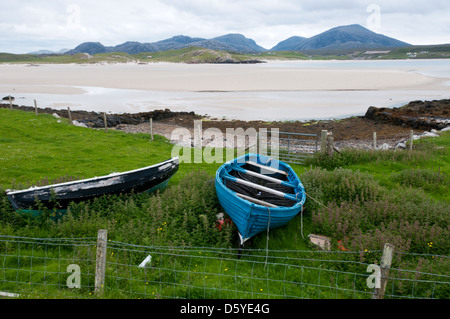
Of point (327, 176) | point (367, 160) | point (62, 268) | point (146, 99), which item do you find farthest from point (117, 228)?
point (146, 99)

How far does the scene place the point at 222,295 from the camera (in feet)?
22.5

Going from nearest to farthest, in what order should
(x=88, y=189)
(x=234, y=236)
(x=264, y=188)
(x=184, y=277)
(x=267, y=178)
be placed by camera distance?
1. (x=184, y=277)
2. (x=234, y=236)
3. (x=88, y=189)
4. (x=264, y=188)
5. (x=267, y=178)

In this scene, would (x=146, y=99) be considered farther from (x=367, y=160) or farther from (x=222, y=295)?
(x=222, y=295)

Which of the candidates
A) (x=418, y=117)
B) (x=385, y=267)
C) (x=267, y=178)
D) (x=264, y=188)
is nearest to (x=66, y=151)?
(x=267, y=178)

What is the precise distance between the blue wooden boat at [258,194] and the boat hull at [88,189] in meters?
2.36

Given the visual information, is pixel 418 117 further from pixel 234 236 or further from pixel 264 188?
pixel 234 236

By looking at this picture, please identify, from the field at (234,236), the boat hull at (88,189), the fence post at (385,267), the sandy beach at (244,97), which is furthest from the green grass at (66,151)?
the sandy beach at (244,97)

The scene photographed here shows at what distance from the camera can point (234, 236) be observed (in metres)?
10.0

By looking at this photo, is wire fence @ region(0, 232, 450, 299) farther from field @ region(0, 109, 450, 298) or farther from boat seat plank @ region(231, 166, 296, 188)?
boat seat plank @ region(231, 166, 296, 188)

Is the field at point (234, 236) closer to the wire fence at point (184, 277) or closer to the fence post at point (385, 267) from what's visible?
the wire fence at point (184, 277)

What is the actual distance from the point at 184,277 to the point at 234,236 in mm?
2794
